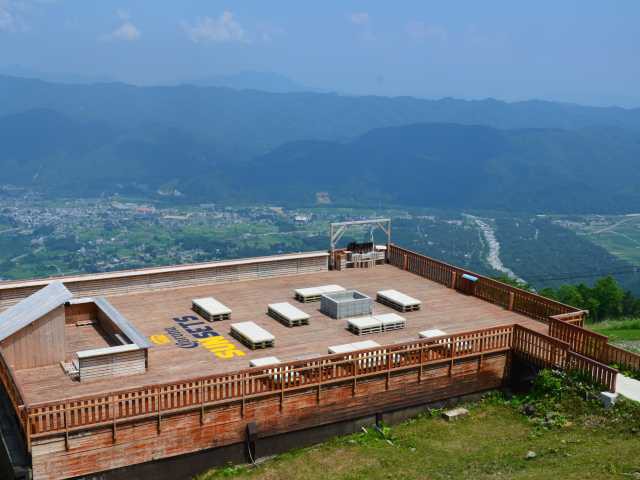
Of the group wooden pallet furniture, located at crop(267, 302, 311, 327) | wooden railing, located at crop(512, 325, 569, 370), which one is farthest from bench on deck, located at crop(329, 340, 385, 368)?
wooden railing, located at crop(512, 325, 569, 370)

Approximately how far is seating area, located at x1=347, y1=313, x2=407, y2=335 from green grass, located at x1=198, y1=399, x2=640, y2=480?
346 cm

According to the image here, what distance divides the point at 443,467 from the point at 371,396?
3.24 metres

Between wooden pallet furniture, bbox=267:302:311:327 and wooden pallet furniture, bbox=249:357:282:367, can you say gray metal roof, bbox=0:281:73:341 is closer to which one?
wooden pallet furniture, bbox=249:357:282:367

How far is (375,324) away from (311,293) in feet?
12.8

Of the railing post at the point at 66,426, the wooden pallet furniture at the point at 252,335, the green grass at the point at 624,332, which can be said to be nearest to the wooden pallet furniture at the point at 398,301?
the wooden pallet furniture at the point at 252,335

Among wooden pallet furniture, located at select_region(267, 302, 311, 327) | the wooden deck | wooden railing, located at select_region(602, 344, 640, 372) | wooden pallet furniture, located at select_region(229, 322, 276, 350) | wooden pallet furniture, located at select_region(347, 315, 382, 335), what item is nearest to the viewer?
the wooden deck

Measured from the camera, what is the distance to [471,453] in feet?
52.2

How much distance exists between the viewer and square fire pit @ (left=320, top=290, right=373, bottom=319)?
22.2 metres

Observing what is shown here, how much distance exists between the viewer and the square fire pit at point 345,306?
22.2 meters


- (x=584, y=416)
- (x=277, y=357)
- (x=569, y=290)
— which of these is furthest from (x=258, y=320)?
(x=569, y=290)

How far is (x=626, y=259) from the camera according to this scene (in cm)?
17525

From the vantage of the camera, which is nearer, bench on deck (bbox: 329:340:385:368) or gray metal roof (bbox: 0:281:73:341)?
gray metal roof (bbox: 0:281:73:341)

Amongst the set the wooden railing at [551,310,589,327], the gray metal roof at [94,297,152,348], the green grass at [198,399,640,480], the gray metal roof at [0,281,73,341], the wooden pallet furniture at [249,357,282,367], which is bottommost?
the green grass at [198,399,640,480]

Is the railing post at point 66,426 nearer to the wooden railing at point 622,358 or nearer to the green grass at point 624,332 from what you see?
the wooden railing at point 622,358
